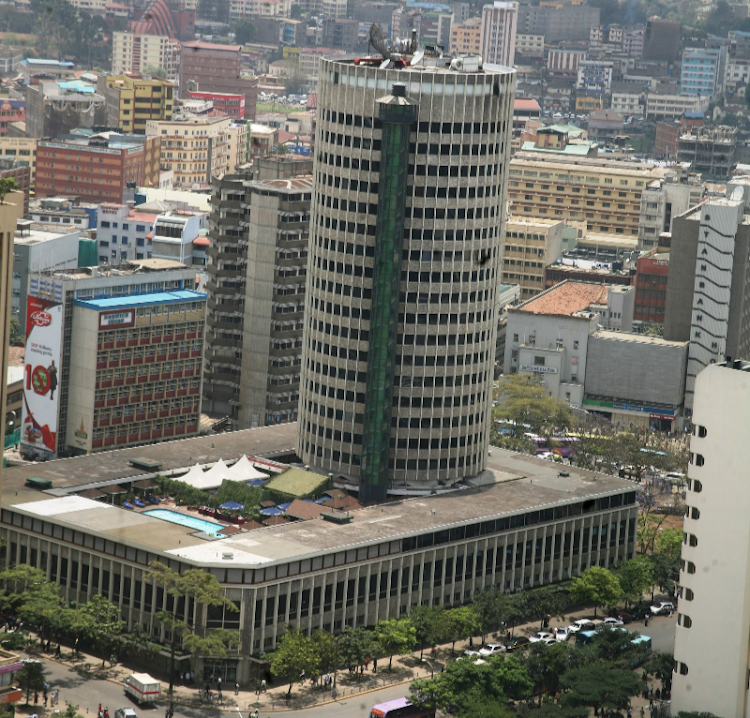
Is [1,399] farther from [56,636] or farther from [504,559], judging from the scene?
[504,559]

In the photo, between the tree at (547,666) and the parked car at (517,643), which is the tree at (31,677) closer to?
the tree at (547,666)

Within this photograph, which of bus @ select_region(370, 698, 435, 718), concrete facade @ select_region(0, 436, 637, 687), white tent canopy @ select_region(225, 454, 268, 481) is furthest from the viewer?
white tent canopy @ select_region(225, 454, 268, 481)

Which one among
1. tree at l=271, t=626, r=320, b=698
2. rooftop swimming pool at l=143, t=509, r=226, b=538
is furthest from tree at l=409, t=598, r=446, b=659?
rooftop swimming pool at l=143, t=509, r=226, b=538

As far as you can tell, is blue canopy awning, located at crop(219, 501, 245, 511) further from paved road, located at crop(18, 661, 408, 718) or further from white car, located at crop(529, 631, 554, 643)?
white car, located at crop(529, 631, 554, 643)

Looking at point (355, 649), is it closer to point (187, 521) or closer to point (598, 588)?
point (187, 521)

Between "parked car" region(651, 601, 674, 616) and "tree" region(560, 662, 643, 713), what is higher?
"tree" region(560, 662, 643, 713)

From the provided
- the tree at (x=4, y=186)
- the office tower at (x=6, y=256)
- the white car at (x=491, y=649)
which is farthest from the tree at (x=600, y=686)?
the tree at (x=4, y=186)

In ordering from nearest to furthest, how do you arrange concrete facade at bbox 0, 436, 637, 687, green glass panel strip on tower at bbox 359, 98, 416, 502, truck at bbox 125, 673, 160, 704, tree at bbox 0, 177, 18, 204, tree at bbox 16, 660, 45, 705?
tree at bbox 0, 177, 18, 204
tree at bbox 16, 660, 45, 705
truck at bbox 125, 673, 160, 704
concrete facade at bbox 0, 436, 637, 687
green glass panel strip on tower at bbox 359, 98, 416, 502

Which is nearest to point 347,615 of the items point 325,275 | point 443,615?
point 443,615

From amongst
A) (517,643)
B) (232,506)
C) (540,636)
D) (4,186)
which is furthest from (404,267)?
(4,186)
